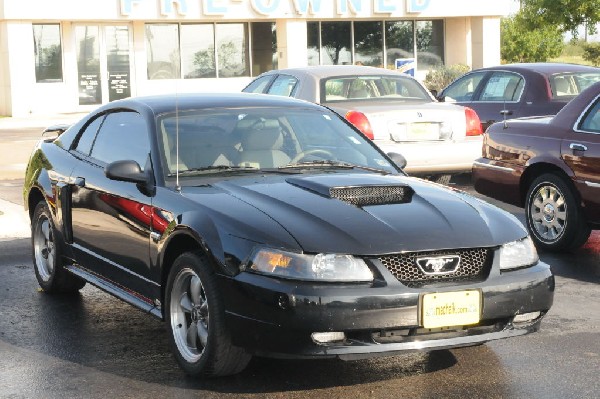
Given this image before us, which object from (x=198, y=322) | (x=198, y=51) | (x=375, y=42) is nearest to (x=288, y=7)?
(x=198, y=51)

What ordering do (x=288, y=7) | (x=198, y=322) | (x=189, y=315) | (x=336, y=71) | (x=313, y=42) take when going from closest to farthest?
(x=198, y=322), (x=189, y=315), (x=336, y=71), (x=288, y=7), (x=313, y=42)

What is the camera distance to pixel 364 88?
1423 centimetres

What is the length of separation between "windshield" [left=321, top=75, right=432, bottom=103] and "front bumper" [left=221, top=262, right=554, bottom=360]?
844 centimetres

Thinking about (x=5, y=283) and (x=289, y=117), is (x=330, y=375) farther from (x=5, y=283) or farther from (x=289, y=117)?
(x=5, y=283)

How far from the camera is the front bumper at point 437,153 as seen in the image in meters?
13.1

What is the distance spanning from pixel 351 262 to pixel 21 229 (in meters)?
6.69

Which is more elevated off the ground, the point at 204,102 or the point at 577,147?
the point at 204,102

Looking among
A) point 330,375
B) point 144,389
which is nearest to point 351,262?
point 330,375

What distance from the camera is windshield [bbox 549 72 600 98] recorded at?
1478 cm

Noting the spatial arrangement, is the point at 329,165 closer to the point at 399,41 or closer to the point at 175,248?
the point at 175,248

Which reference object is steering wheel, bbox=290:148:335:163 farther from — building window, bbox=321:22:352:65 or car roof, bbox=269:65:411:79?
building window, bbox=321:22:352:65

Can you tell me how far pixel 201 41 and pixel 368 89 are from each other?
2425 centimetres

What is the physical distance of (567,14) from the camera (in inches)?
1635

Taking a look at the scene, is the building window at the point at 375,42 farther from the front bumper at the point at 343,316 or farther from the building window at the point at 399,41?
the front bumper at the point at 343,316
